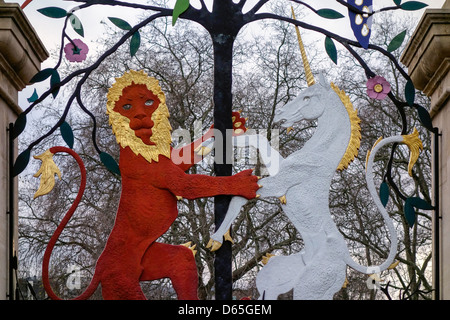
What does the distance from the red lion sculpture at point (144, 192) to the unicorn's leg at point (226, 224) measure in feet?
0.30

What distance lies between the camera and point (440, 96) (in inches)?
440

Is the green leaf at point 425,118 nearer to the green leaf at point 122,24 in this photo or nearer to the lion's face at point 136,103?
the lion's face at point 136,103

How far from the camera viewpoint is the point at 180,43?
19141mm

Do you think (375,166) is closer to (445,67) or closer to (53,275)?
(53,275)

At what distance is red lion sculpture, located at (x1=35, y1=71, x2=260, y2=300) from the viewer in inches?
408

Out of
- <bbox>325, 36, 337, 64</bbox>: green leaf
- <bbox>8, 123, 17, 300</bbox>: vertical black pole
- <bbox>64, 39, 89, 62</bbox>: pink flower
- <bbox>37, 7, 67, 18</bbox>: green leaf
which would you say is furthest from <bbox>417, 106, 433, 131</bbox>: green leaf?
<bbox>8, 123, 17, 300</bbox>: vertical black pole

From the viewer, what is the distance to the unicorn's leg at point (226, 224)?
10484mm

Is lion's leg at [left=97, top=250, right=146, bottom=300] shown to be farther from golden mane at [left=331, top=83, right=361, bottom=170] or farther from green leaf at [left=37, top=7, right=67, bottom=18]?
green leaf at [left=37, top=7, right=67, bottom=18]

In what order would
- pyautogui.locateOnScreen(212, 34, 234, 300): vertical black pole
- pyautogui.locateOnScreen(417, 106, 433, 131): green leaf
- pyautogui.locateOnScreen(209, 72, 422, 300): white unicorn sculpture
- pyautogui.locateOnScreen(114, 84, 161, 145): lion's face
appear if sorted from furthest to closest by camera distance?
pyautogui.locateOnScreen(417, 106, 433, 131): green leaf
pyautogui.locateOnScreen(114, 84, 161, 145): lion's face
pyautogui.locateOnScreen(212, 34, 234, 300): vertical black pole
pyautogui.locateOnScreen(209, 72, 422, 300): white unicorn sculpture

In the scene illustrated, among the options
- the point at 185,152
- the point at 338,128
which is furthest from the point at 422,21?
the point at 185,152

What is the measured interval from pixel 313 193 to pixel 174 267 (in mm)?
1507

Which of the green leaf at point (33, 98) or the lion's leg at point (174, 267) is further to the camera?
the green leaf at point (33, 98)

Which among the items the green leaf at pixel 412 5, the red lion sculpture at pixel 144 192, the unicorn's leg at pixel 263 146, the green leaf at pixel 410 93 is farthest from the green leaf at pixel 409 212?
the green leaf at pixel 412 5

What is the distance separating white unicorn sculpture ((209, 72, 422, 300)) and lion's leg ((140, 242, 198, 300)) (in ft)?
1.01
